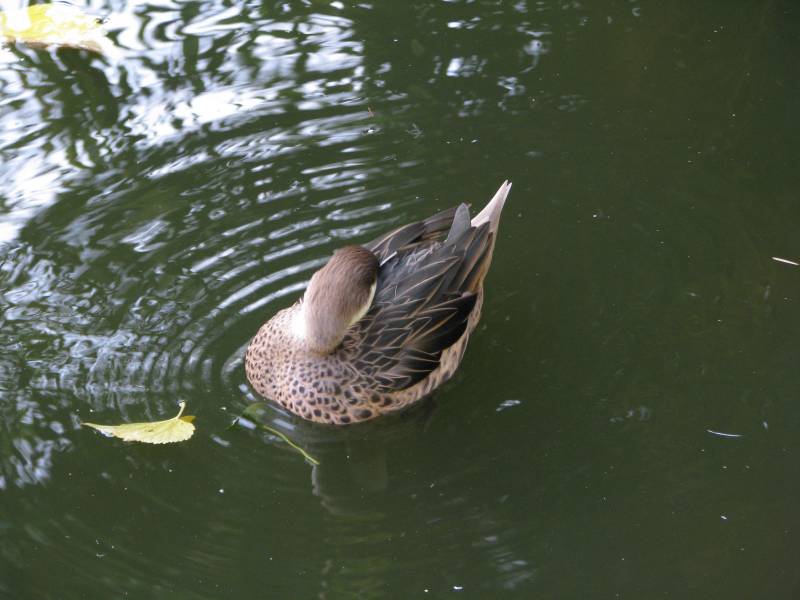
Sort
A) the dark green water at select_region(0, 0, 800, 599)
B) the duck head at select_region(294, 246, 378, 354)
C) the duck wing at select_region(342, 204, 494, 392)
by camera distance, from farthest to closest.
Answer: the duck wing at select_region(342, 204, 494, 392)
the duck head at select_region(294, 246, 378, 354)
the dark green water at select_region(0, 0, 800, 599)

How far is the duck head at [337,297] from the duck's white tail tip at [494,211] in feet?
2.99

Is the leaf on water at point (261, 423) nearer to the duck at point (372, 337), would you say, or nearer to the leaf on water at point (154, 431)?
the duck at point (372, 337)

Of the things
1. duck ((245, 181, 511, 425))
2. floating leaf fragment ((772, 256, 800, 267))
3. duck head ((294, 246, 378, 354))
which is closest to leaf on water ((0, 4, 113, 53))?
duck ((245, 181, 511, 425))

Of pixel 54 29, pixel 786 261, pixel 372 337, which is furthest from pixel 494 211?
pixel 54 29

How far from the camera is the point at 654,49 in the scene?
8836 mm

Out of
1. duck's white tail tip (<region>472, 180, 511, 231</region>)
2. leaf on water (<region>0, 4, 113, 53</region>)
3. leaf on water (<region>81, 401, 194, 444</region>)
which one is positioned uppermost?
leaf on water (<region>0, 4, 113, 53</region>)

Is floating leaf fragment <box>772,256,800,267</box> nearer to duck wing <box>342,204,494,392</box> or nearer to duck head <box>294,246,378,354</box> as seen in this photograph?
duck wing <box>342,204,494,392</box>

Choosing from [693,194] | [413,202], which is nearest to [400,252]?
[413,202]

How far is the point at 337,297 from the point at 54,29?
4.22 m

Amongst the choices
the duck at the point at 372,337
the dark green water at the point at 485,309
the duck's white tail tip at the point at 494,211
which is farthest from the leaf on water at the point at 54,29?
the duck's white tail tip at the point at 494,211

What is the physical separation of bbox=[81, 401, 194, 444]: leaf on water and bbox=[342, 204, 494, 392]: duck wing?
990 mm

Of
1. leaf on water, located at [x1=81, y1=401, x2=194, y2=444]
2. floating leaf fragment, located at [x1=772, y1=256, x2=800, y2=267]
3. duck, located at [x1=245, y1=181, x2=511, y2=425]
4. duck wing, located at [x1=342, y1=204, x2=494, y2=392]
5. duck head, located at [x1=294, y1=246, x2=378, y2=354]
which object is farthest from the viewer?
floating leaf fragment, located at [x1=772, y1=256, x2=800, y2=267]

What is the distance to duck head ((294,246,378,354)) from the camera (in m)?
5.91

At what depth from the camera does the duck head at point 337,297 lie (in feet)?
19.4
